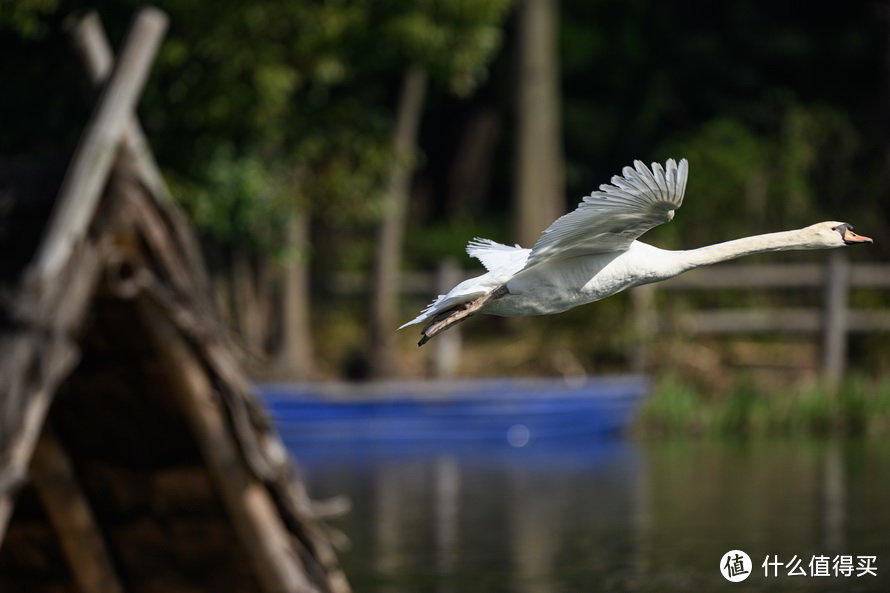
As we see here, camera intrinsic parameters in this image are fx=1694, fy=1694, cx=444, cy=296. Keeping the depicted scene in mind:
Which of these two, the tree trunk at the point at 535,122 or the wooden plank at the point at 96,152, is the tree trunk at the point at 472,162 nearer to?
the tree trunk at the point at 535,122

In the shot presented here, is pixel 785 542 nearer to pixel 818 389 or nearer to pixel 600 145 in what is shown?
pixel 818 389

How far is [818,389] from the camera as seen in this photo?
20766mm

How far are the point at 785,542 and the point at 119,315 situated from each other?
311 inches

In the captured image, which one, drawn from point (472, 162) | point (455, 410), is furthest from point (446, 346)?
point (472, 162)

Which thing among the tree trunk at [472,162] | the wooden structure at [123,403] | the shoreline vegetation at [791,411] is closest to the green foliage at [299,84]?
the shoreline vegetation at [791,411]

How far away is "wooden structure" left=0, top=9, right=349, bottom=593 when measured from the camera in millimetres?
6801

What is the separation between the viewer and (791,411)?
20828 millimetres

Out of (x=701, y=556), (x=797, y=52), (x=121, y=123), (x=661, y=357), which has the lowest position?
(x=701, y=556)

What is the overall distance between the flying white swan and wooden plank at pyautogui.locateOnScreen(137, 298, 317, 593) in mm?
3044

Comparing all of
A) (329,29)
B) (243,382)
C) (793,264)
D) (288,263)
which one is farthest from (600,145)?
(243,382)

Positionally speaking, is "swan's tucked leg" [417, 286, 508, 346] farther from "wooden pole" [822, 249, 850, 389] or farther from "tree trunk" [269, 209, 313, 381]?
"wooden pole" [822, 249, 850, 389]

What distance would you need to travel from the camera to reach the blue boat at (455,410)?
20.7m

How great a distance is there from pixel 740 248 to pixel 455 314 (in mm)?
773

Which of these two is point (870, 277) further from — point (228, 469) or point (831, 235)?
point (831, 235)
